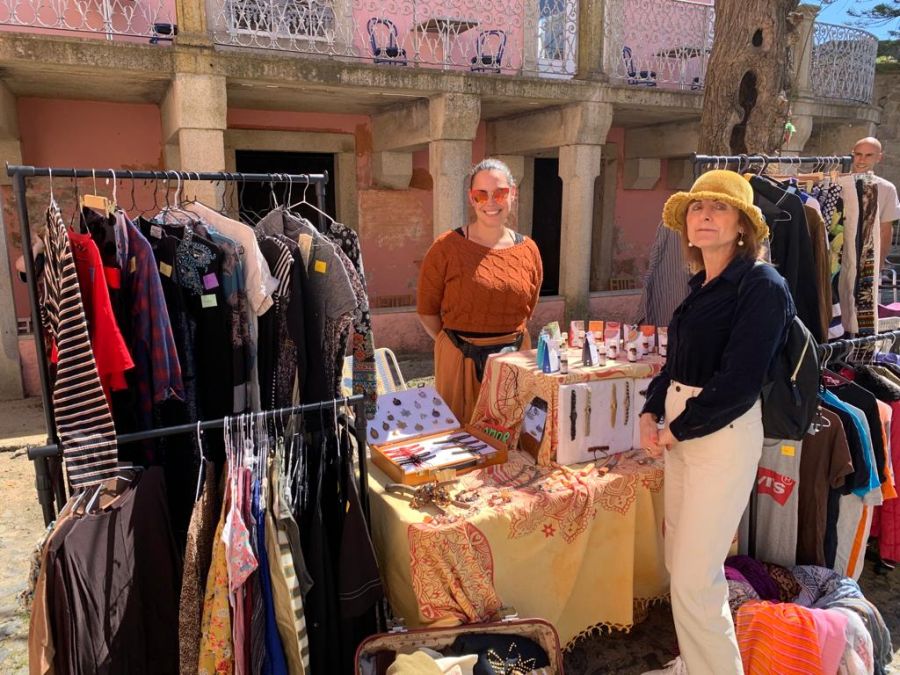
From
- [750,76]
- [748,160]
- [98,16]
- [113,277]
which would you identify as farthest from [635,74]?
[113,277]

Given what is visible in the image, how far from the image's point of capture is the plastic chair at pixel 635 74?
30.3 feet

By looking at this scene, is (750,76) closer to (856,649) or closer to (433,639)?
(856,649)

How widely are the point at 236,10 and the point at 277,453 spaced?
703cm

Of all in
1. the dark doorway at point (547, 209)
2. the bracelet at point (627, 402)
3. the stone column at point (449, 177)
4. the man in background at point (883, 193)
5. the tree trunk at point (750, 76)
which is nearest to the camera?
the bracelet at point (627, 402)

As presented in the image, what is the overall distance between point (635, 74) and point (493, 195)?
7387 mm

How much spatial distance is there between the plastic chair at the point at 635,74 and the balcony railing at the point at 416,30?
0.84 metres

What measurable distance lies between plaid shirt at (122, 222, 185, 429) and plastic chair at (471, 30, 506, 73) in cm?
652

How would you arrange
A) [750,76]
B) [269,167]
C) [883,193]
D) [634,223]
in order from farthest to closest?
1. [634,223]
2. [269,167]
3. [750,76]
4. [883,193]

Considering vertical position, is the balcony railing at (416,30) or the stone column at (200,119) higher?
the balcony railing at (416,30)

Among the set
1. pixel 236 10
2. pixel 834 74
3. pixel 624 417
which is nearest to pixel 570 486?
pixel 624 417

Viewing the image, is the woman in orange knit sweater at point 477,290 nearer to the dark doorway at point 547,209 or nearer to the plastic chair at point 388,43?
the plastic chair at point 388,43

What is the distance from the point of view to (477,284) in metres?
3.45

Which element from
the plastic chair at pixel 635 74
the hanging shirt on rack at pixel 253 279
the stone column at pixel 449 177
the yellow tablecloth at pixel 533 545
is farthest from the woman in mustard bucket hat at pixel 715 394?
the plastic chair at pixel 635 74

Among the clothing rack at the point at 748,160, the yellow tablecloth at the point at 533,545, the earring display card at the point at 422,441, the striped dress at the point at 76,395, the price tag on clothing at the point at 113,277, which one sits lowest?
the yellow tablecloth at the point at 533,545
